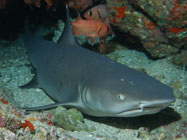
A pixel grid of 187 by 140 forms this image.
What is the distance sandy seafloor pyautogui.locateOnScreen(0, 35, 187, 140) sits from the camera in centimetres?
210

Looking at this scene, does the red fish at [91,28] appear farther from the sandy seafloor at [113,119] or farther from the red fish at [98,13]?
the sandy seafloor at [113,119]

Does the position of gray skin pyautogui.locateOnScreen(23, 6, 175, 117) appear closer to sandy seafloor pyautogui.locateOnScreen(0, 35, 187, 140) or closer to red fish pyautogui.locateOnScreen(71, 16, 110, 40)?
sandy seafloor pyautogui.locateOnScreen(0, 35, 187, 140)

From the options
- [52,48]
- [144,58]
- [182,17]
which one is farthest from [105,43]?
[182,17]

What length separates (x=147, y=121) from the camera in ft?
9.68

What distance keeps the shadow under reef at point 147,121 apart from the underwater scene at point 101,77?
1cm

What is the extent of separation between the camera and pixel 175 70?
397 cm

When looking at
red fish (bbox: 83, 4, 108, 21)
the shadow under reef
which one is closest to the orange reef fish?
red fish (bbox: 83, 4, 108, 21)

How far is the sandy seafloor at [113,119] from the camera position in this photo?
2.10 metres

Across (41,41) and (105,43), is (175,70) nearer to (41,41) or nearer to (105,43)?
(105,43)

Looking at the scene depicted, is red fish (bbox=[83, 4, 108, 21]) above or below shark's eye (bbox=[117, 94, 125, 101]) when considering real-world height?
below

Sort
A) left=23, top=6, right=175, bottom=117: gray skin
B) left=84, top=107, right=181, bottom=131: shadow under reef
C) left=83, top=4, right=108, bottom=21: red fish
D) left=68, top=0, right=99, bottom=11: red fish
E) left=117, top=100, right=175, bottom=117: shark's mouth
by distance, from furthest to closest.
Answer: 1. left=68, top=0, right=99, bottom=11: red fish
2. left=83, top=4, right=108, bottom=21: red fish
3. left=84, top=107, right=181, bottom=131: shadow under reef
4. left=23, top=6, right=175, bottom=117: gray skin
5. left=117, top=100, right=175, bottom=117: shark's mouth

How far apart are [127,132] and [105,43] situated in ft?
8.43

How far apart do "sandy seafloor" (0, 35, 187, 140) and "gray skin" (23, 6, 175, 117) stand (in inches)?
10.8

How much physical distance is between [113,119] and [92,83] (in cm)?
73
